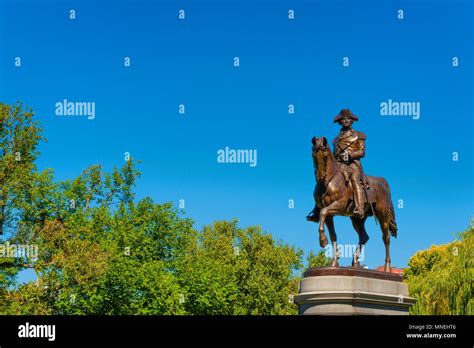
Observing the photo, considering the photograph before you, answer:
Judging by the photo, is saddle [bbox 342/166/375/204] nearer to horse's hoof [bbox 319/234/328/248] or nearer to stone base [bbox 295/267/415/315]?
horse's hoof [bbox 319/234/328/248]

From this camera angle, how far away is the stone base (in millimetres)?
22359

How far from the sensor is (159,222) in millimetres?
50812

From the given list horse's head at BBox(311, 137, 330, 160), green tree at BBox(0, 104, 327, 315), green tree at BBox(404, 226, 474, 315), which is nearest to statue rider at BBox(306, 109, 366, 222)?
horse's head at BBox(311, 137, 330, 160)

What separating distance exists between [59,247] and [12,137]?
6.30m

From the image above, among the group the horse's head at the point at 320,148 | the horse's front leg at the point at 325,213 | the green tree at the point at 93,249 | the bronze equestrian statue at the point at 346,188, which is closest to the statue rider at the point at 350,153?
the bronze equestrian statue at the point at 346,188

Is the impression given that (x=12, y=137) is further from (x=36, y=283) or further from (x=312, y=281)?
(x=312, y=281)

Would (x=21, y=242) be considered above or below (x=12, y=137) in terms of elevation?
below

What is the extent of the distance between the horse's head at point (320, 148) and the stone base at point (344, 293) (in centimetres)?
313

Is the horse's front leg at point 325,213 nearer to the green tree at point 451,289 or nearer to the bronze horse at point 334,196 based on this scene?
the bronze horse at point 334,196

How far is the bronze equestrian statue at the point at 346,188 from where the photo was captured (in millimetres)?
23312

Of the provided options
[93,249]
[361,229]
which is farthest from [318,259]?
[361,229]

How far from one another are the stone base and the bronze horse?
621 mm
